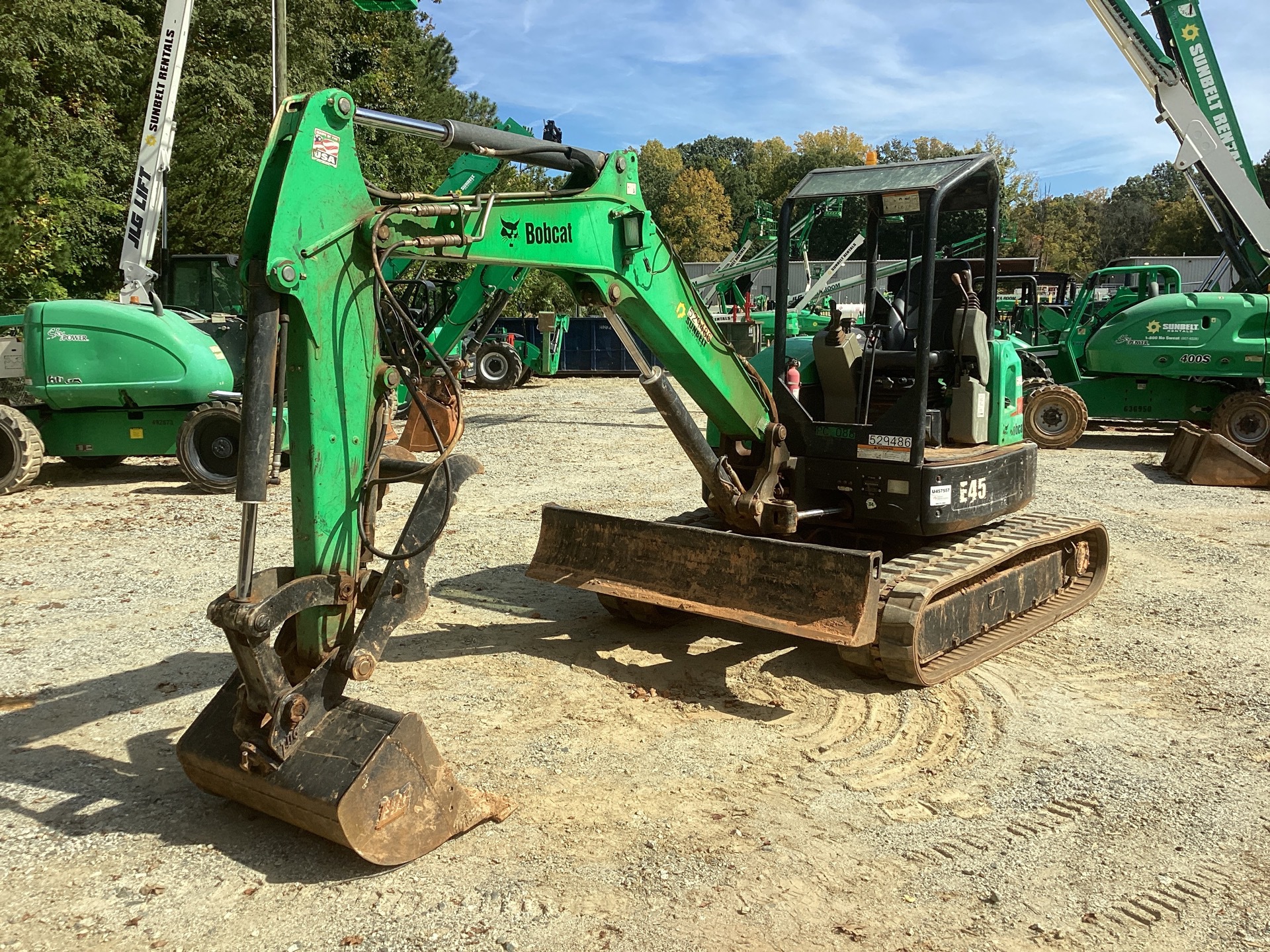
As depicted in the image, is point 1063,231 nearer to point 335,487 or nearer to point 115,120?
point 115,120

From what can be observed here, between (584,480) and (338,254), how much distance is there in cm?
828

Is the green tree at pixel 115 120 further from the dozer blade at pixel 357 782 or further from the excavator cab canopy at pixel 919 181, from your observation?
the dozer blade at pixel 357 782

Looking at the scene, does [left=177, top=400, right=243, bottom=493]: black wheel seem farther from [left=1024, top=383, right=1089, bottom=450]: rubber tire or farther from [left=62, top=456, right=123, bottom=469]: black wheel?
[left=1024, top=383, right=1089, bottom=450]: rubber tire

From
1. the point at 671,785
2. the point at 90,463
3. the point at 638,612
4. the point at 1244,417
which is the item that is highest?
the point at 1244,417

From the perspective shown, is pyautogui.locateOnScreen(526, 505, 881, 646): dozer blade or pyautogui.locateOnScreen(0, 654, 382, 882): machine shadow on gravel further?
pyautogui.locateOnScreen(526, 505, 881, 646): dozer blade

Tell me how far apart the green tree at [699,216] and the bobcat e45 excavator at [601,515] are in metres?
63.7

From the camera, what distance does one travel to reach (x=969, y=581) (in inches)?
243

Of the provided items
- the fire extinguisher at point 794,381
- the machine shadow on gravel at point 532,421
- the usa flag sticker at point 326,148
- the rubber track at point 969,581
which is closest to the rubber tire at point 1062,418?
the machine shadow on gravel at point 532,421

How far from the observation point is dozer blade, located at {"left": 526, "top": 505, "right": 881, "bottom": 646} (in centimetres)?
529

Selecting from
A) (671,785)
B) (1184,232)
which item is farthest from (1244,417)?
(1184,232)

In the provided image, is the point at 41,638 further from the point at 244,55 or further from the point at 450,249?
the point at 244,55

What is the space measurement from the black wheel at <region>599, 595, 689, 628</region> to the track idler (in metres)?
2.44

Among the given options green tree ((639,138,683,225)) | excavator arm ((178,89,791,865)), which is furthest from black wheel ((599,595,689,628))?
green tree ((639,138,683,225))

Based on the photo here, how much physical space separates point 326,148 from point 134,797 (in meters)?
2.78
